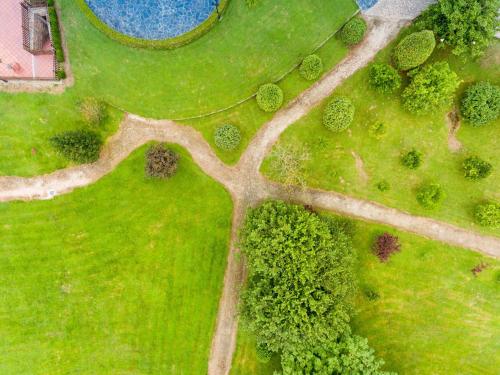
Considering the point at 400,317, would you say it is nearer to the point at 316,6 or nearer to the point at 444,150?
the point at 444,150

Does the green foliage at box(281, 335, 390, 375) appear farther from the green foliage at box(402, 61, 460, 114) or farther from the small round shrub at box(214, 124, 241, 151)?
the green foliage at box(402, 61, 460, 114)

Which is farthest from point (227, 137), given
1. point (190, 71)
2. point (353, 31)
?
point (353, 31)

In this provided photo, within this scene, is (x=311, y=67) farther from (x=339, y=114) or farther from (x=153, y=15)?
(x=153, y=15)

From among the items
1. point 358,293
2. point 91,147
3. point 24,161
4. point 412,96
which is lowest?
point 358,293

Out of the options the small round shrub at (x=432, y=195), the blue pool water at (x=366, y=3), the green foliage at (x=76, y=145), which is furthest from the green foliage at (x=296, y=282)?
the blue pool water at (x=366, y=3)

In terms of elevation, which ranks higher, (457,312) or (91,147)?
(91,147)

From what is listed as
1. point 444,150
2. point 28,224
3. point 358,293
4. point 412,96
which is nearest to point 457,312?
point 358,293

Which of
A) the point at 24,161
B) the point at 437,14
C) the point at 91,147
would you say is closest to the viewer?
the point at 437,14

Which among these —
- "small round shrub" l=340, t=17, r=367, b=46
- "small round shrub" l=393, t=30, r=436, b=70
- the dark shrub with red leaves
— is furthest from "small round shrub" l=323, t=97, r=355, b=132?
the dark shrub with red leaves
